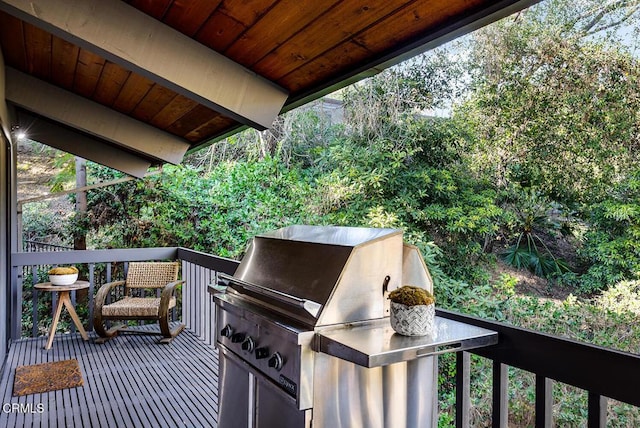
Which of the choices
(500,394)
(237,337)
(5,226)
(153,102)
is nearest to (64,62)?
(153,102)

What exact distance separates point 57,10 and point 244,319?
5.15 feet

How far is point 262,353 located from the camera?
1.84 m

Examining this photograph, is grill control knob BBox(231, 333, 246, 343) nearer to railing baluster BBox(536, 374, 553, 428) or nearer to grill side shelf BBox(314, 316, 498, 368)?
grill side shelf BBox(314, 316, 498, 368)

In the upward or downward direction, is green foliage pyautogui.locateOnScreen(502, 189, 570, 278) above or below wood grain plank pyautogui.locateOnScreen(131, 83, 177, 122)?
below

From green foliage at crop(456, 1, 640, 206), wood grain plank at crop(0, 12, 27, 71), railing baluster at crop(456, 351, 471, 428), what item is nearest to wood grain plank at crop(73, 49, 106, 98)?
wood grain plank at crop(0, 12, 27, 71)

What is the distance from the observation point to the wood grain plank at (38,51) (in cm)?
257

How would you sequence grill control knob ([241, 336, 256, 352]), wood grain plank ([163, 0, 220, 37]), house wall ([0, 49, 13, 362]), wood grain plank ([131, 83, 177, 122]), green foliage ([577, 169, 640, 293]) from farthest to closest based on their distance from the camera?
green foliage ([577, 169, 640, 293])
house wall ([0, 49, 13, 362])
wood grain plank ([131, 83, 177, 122])
grill control knob ([241, 336, 256, 352])
wood grain plank ([163, 0, 220, 37])

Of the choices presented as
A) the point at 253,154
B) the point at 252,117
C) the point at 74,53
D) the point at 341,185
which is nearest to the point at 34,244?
the point at 253,154

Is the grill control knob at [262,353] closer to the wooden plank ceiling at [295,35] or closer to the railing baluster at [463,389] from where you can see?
the railing baluster at [463,389]

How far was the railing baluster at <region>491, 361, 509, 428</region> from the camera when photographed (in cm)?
157

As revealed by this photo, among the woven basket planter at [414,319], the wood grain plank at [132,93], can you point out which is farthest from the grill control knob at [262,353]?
the wood grain plank at [132,93]

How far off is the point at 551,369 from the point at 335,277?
773 mm

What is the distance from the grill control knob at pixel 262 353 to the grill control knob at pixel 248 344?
0.08 m

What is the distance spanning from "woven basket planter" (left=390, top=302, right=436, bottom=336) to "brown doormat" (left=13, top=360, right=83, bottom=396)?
9.91ft
